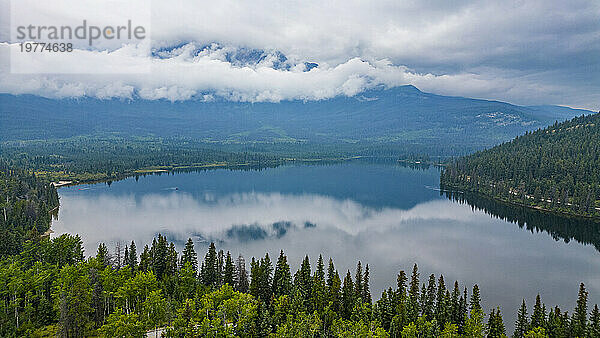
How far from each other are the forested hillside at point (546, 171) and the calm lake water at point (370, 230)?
910 cm

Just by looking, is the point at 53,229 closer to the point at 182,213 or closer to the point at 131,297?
the point at 182,213

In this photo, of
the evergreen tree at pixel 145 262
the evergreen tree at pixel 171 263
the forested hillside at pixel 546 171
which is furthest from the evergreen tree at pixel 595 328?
the forested hillside at pixel 546 171

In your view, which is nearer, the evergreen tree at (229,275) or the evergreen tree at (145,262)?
the evergreen tree at (229,275)

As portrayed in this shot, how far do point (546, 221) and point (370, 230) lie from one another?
42.8 m

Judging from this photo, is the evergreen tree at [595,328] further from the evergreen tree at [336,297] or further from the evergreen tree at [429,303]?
the evergreen tree at [336,297]

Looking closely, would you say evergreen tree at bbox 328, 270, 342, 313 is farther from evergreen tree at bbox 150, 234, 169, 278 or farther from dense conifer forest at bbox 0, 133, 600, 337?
evergreen tree at bbox 150, 234, 169, 278

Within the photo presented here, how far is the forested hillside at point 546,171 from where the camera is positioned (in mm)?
99188

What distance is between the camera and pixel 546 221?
90062 mm

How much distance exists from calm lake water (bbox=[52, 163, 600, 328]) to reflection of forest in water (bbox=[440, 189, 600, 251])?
0.81 ft

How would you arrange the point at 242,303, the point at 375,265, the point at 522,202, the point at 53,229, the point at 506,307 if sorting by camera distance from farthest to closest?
1. the point at 522,202
2. the point at 53,229
3. the point at 375,265
4. the point at 506,307
5. the point at 242,303

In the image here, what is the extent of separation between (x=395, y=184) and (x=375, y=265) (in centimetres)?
8934

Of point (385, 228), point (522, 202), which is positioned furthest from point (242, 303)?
point (522, 202)

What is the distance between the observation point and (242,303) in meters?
36.8

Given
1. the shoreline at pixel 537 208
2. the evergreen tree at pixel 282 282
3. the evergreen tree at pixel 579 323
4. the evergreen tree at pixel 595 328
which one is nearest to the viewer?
the evergreen tree at pixel 595 328
